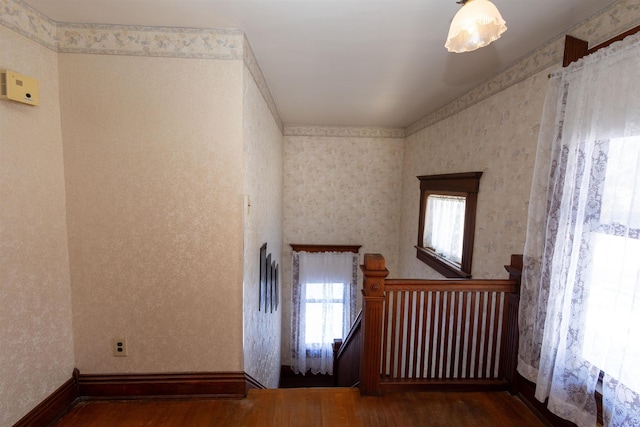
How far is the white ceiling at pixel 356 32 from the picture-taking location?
5.04ft

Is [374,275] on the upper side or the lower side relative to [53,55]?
lower

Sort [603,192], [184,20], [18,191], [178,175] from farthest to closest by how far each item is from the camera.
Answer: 1. [178,175]
2. [184,20]
3. [18,191]
4. [603,192]

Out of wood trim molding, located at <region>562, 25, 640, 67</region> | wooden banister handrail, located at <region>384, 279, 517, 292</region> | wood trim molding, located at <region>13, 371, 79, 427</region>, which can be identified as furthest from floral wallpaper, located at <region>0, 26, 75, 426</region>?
wood trim molding, located at <region>562, 25, 640, 67</region>

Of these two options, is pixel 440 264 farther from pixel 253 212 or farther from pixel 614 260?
pixel 253 212

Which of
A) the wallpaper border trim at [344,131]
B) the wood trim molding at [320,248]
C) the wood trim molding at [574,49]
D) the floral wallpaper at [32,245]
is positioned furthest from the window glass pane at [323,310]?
the wood trim molding at [574,49]

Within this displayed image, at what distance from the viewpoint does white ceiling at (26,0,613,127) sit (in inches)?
60.4

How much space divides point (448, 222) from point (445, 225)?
0.07 meters

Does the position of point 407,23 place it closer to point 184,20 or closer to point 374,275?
point 184,20

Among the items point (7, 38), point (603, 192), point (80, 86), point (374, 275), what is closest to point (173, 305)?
point (374, 275)

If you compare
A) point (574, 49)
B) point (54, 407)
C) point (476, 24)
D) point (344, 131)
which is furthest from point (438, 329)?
point (344, 131)

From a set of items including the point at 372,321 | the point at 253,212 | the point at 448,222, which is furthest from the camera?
the point at 448,222

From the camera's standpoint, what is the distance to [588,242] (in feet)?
4.72

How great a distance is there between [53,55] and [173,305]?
1.67 m

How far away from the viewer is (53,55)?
1.71m
